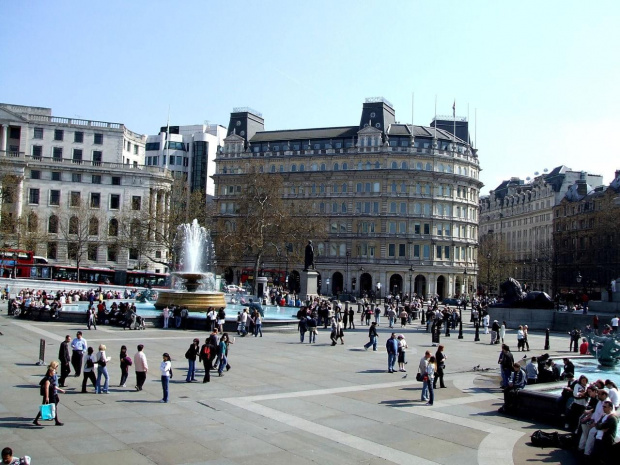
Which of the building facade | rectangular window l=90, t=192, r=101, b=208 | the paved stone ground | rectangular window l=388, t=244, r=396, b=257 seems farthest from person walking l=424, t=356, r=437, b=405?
the building facade

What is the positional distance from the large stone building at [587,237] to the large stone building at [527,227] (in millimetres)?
2806

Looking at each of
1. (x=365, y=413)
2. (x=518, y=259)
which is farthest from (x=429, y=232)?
(x=365, y=413)

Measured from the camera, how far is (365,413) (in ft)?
49.5

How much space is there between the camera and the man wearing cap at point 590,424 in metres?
11.2

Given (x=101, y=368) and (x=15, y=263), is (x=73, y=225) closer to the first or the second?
(x=15, y=263)

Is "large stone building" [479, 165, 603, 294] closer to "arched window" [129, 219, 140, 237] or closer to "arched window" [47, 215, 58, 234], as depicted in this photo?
"arched window" [129, 219, 140, 237]

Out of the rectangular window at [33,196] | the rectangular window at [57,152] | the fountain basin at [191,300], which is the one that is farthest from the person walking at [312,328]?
the rectangular window at [57,152]

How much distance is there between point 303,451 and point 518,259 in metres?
114

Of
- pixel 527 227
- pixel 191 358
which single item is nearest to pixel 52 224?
pixel 191 358

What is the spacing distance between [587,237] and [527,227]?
77.9 feet

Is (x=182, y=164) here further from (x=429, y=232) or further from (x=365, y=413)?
(x=365, y=413)

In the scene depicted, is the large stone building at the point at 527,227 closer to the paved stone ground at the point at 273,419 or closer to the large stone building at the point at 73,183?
the large stone building at the point at 73,183

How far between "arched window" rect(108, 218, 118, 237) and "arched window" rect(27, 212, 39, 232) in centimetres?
851

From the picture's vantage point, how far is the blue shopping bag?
12.5 m
